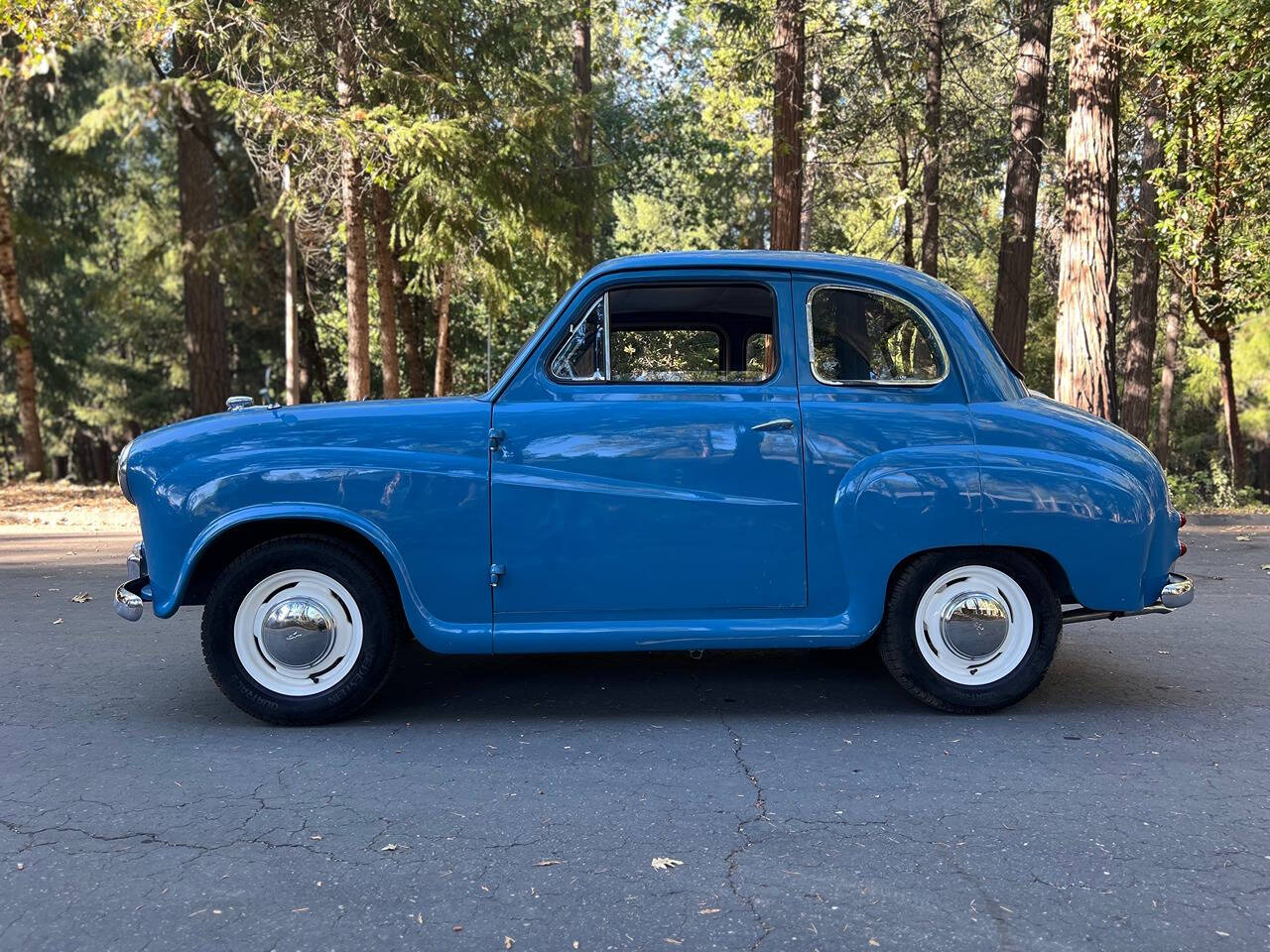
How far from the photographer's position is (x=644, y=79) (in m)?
31.6

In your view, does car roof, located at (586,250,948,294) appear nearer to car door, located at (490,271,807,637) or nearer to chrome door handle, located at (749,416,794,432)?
car door, located at (490,271,807,637)

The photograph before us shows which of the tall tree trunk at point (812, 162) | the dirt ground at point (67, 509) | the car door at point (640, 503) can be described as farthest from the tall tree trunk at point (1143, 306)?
the dirt ground at point (67, 509)

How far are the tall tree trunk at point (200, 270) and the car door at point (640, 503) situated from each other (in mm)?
14500

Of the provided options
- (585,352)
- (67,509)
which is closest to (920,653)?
(585,352)

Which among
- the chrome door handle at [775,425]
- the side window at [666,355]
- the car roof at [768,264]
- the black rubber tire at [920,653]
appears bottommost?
the black rubber tire at [920,653]

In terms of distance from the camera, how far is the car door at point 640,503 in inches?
177

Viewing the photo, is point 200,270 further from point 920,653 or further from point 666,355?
point 920,653

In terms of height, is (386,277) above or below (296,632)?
above

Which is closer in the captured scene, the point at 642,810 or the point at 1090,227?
the point at 642,810

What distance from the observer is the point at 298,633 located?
450 centimetres

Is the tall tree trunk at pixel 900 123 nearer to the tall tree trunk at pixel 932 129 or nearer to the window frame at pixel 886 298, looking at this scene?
the tall tree trunk at pixel 932 129

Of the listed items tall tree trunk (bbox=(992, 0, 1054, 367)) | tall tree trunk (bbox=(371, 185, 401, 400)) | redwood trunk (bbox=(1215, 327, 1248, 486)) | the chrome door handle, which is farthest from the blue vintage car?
redwood trunk (bbox=(1215, 327, 1248, 486))

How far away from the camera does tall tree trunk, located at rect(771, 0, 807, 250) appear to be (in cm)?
1353

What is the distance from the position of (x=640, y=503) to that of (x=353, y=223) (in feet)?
32.0
